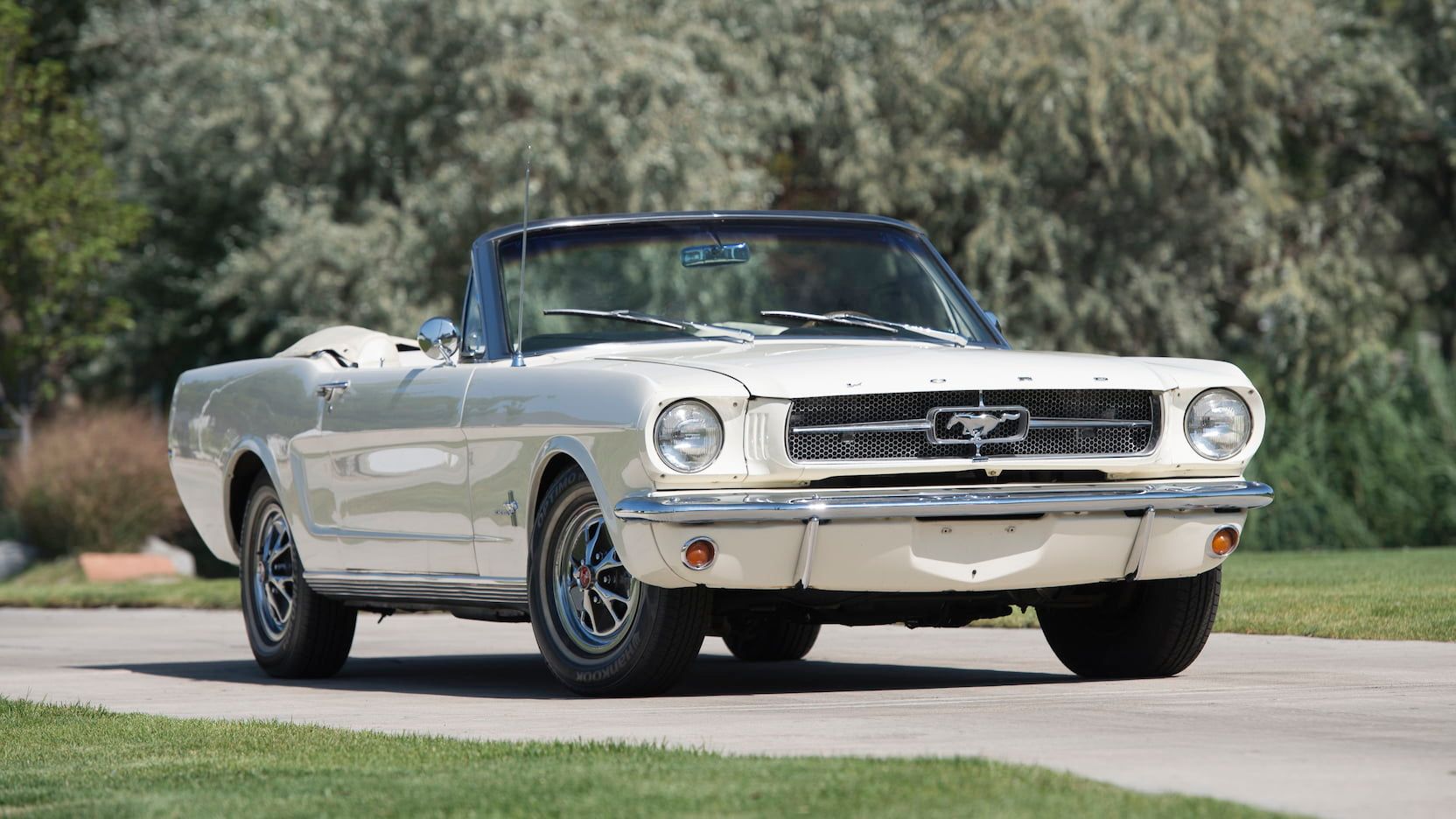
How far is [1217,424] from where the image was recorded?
760 centimetres

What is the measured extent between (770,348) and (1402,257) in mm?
22858

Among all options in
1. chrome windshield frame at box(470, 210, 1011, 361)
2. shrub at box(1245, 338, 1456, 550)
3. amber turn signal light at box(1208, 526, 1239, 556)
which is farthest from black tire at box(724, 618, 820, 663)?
shrub at box(1245, 338, 1456, 550)

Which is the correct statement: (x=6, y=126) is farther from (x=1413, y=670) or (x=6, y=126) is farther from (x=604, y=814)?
(x=604, y=814)

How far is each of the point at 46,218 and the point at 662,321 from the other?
18.5 meters

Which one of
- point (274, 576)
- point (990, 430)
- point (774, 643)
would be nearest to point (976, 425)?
point (990, 430)

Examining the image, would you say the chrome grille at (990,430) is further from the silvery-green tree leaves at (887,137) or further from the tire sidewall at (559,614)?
the silvery-green tree leaves at (887,137)

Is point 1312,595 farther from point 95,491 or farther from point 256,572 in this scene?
point 95,491

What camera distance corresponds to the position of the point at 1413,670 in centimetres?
785

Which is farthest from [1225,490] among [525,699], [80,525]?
[80,525]

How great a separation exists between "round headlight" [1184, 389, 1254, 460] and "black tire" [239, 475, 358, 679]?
3646 mm

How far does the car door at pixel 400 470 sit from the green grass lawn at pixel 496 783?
171 centimetres

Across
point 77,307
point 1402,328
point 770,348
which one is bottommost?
point 1402,328

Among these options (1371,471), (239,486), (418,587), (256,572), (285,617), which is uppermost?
(239,486)

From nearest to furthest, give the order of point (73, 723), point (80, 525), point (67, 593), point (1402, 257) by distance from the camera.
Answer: point (73, 723) → point (67, 593) → point (80, 525) → point (1402, 257)
